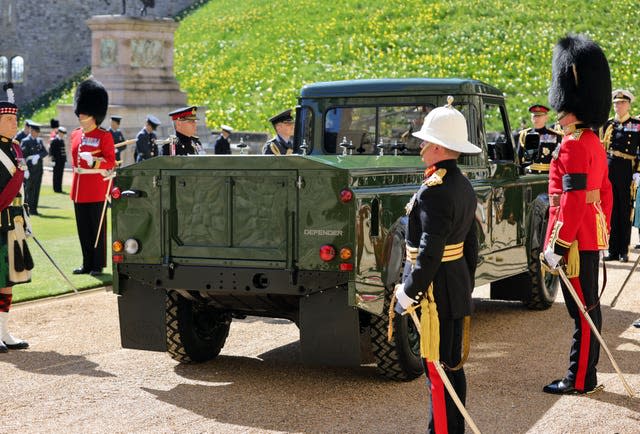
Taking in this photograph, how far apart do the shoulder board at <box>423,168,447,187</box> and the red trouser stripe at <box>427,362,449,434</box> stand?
92 cm

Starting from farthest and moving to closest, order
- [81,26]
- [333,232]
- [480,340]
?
[81,26] → [480,340] → [333,232]

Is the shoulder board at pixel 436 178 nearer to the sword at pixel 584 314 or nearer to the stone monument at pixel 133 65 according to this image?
the sword at pixel 584 314

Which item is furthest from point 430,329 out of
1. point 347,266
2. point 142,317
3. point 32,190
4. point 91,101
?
point 32,190

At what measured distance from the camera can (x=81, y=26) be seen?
6222 cm

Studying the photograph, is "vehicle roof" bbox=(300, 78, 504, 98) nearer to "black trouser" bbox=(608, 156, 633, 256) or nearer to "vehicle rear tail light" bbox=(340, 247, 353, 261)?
"vehicle rear tail light" bbox=(340, 247, 353, 261)

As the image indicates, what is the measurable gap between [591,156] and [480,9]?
1533 inches

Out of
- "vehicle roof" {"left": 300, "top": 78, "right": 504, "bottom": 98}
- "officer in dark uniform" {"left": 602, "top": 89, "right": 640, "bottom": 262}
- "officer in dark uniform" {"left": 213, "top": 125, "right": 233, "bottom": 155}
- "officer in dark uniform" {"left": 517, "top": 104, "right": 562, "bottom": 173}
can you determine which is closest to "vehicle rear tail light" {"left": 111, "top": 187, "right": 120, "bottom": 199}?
"vehicle roof" {"left": 300, "top": 78, "right": 504, "bottom": 98}

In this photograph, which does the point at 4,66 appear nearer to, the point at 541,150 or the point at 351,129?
the point at 541,150

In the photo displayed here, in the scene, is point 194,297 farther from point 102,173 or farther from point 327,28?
point 327,28

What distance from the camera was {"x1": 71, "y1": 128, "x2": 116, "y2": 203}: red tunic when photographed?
13.5 meters

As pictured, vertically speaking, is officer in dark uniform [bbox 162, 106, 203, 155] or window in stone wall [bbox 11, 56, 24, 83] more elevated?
window in stone wall [bbox 11, 56, 24, 83]

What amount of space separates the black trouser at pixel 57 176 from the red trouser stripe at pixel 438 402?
858 inches

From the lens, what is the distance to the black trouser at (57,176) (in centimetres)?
2683

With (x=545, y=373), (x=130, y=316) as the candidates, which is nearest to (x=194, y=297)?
(x=130, y=316)
